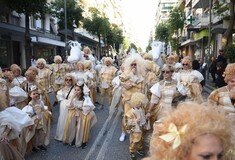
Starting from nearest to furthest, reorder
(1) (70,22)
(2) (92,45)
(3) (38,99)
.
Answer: (3) (38,99) → (1) (70,22) → (2) (92,45)

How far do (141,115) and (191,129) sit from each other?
4.29 metres

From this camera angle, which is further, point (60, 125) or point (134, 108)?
point (60, 125)

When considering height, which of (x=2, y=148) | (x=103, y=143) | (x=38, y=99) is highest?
(x=38, y=99)

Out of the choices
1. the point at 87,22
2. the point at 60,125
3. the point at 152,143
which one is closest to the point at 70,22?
the point at 87,22

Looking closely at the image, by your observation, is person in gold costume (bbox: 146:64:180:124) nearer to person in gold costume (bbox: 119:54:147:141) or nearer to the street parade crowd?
the street parade crowd

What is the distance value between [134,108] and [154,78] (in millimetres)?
3316

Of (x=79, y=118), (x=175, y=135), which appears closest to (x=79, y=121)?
(x=79, y=118)

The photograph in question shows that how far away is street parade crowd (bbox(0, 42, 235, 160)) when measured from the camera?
5.98 feet

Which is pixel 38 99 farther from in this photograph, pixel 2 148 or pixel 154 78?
pixel 154 78

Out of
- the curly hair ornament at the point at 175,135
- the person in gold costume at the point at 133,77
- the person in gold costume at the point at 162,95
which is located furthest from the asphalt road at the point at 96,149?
the curly hair ornament at the point at 175,135

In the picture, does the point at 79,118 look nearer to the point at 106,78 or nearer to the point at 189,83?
the point at 189,83

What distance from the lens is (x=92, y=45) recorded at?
63469 mm

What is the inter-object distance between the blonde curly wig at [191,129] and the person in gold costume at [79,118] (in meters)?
4.71

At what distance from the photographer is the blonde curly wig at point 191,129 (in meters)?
1.79
